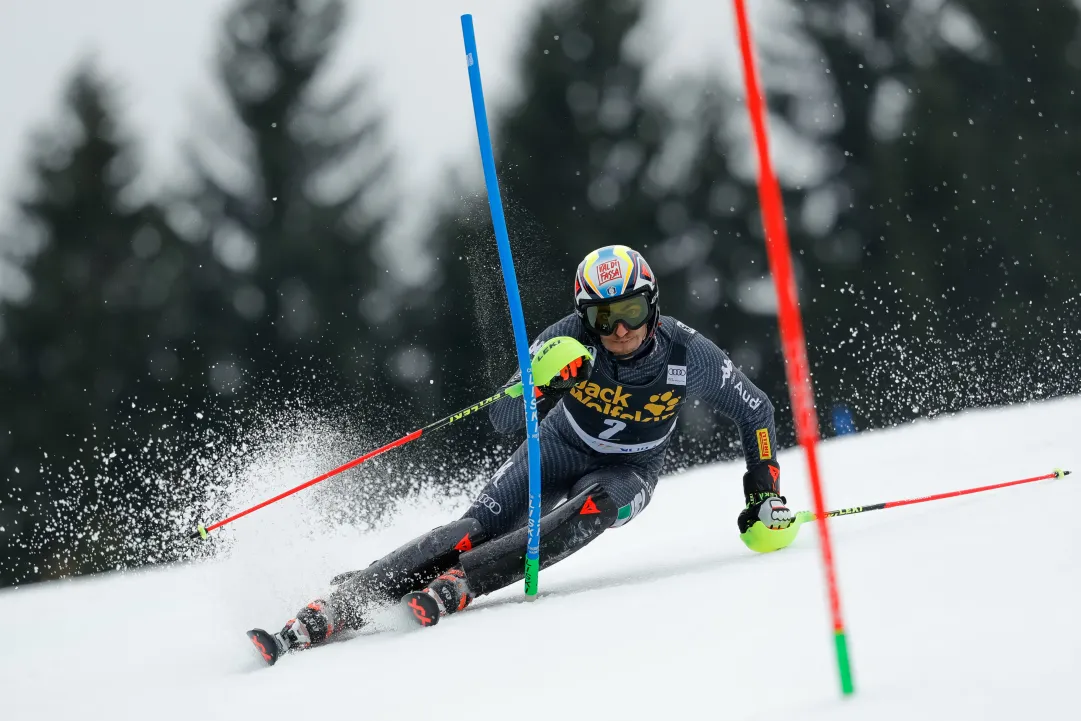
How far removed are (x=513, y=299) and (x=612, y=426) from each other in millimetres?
1041

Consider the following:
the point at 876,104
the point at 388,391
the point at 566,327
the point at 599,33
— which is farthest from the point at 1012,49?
the point at 566,327

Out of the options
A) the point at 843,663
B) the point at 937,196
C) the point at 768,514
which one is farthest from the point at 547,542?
the point at 937,196

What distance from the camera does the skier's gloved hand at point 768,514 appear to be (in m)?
4.43

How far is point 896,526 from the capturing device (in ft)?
13.5

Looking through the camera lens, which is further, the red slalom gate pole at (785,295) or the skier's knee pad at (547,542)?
the skier's knee pad at (547,542)

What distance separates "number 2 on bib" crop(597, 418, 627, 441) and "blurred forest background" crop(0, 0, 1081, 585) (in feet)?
31.5

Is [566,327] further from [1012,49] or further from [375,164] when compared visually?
[1012,49]

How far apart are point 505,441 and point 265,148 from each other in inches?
274

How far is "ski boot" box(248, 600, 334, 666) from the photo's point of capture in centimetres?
379

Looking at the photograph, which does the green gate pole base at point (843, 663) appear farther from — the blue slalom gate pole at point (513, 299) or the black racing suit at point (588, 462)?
the black racing suit at point (588, 462)

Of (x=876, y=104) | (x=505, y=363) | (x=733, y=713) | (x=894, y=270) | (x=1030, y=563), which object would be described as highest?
(x=733, y=713)

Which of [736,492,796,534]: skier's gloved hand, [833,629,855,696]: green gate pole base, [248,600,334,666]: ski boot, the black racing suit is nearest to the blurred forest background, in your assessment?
the black racing suit

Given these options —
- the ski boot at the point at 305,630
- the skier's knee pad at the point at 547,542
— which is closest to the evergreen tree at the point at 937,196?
the skier's knee pad at the point at 547,542

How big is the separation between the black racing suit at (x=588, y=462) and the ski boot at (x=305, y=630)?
0.56 feet
